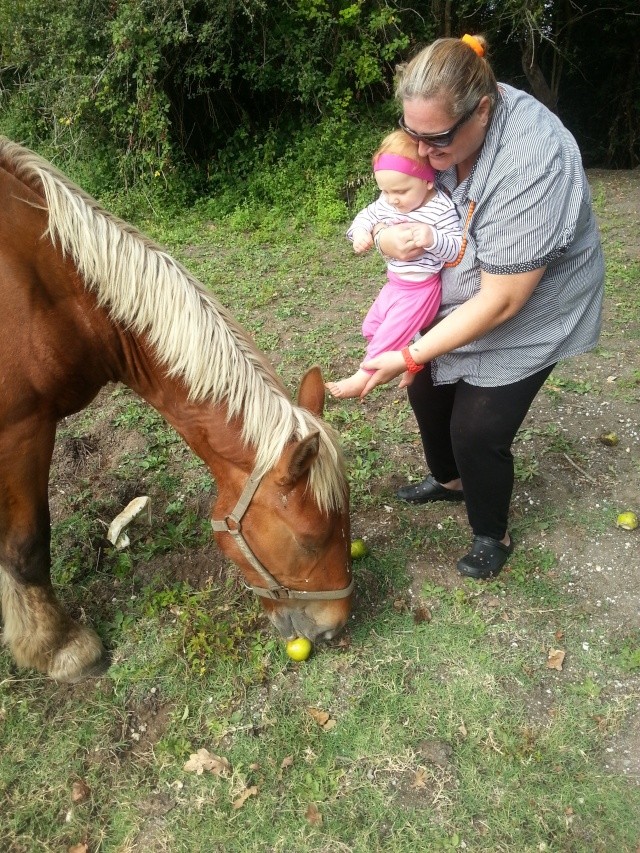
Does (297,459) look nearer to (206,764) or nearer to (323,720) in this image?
(323,720)

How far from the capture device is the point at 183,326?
2.00 meters

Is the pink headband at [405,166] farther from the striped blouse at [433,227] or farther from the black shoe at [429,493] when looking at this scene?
the black shoe at [429,493]

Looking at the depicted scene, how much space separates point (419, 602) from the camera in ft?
8.86

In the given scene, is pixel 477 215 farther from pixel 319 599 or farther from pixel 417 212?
pixel 319 599

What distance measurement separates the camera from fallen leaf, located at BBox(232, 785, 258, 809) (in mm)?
2018

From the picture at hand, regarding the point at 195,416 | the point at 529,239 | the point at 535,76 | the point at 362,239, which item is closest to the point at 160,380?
the point at 195,416

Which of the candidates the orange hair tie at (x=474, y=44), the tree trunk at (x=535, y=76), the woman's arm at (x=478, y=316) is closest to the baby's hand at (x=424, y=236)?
the woman's arm at (x=478, y=316)

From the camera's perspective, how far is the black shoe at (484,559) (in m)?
2.73

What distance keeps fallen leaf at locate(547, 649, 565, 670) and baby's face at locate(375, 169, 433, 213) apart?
1979 millimetres

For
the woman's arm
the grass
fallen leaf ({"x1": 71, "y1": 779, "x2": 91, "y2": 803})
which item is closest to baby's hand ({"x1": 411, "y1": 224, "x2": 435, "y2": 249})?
the woman's arm

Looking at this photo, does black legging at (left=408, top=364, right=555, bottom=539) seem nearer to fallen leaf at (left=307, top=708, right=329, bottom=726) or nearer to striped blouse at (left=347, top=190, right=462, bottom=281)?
striped blouse at (left=347, top=190, right=462, bottom=281)

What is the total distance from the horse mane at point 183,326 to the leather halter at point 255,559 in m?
0.10

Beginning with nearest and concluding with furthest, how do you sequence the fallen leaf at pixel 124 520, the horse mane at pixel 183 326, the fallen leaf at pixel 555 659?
the horse mane at pixel 183 326 → the fallen leaf at pixel 555 659 → the fallen leaf at pixel 124 520

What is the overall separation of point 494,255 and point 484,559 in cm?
155
